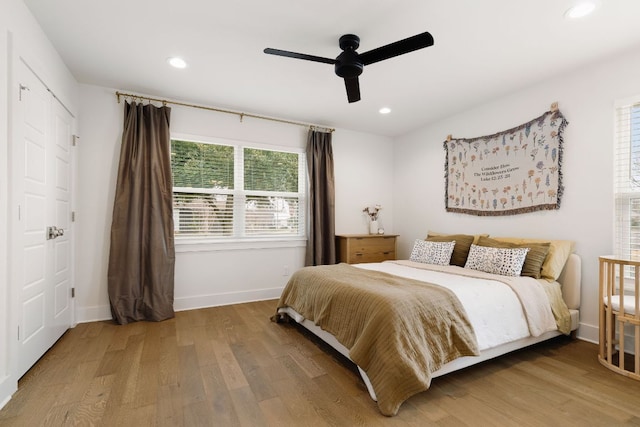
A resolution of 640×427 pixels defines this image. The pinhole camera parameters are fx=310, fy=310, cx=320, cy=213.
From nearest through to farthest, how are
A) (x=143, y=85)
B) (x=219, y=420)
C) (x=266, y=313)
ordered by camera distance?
(x=219, y=420), (x=143, y=85), (x=266, y=313)

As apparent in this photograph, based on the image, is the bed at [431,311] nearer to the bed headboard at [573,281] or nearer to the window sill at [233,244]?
the bed headboard at [573,281]

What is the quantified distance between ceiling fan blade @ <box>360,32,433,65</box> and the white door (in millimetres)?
2364

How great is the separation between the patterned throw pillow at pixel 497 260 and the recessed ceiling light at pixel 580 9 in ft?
6.08

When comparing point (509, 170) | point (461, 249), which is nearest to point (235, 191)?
point (461, 249)

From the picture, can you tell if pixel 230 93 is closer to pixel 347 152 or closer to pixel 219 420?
pixel 347 152

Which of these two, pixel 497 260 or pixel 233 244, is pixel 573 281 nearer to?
pixel 497 260

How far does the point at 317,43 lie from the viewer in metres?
2.53

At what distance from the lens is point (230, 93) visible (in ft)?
11.6

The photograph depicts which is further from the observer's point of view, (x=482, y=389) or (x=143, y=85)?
(x=143, y=85)

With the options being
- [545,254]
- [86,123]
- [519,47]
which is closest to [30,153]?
[86,123]

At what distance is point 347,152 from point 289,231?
1554 mm

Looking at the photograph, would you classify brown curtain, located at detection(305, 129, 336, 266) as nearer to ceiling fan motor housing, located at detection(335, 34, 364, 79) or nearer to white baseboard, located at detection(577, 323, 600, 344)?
ceiling fan motor housing, located at detection(335, 34, 364, 79)

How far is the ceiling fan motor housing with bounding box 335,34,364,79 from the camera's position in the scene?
2.35 meters

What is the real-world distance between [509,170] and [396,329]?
8.57 ft
